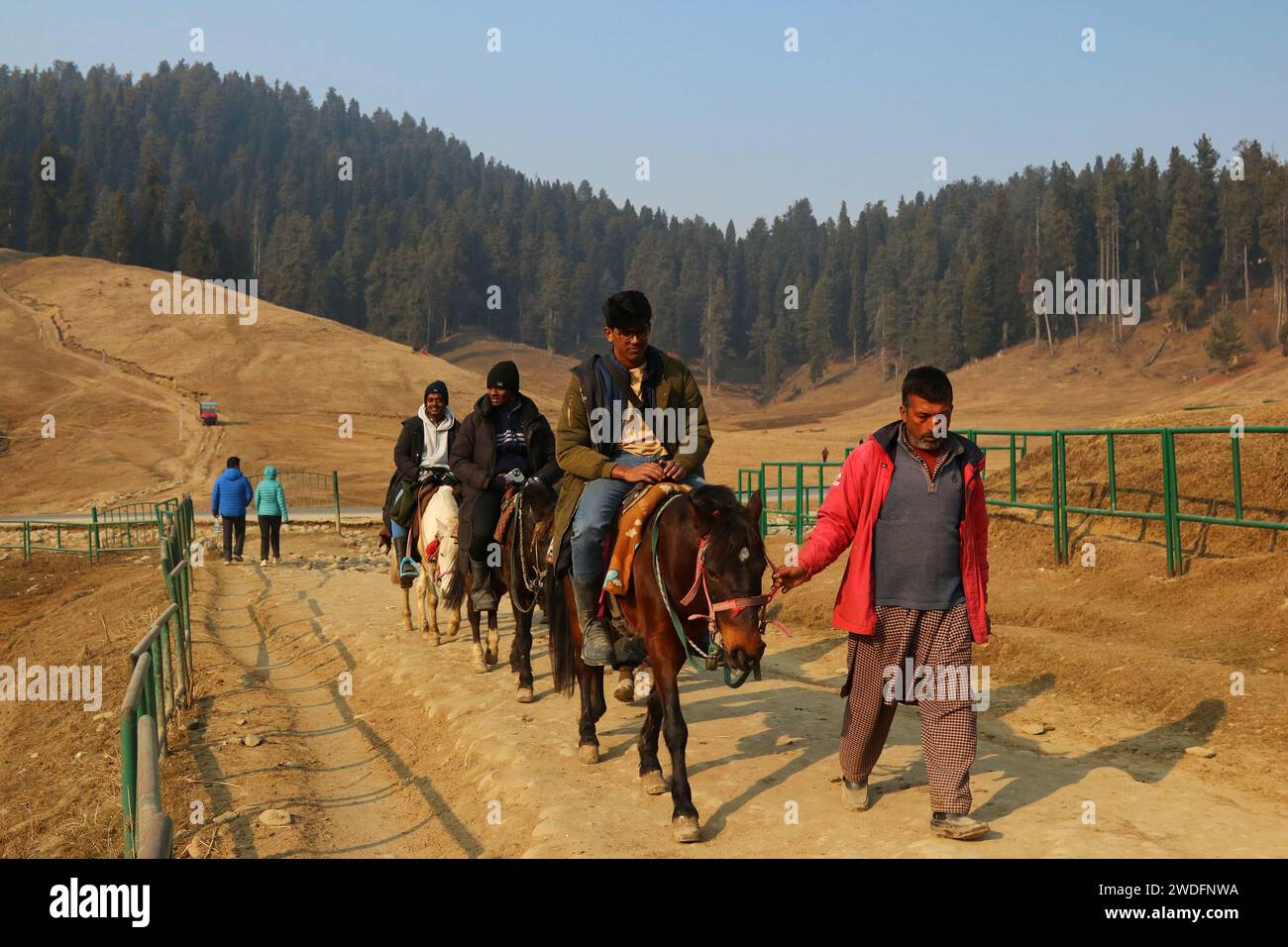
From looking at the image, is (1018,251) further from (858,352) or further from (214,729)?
(214,729)

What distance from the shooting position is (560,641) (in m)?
8.28

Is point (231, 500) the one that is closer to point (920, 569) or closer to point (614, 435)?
point (614, 435)

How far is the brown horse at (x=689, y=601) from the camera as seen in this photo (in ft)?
18.1

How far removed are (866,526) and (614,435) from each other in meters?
1.95

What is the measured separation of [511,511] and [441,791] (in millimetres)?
3291

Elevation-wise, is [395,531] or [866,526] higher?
[866,526]

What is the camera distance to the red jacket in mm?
5691

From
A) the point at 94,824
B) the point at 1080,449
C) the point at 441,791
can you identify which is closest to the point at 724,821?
the point at 441,791

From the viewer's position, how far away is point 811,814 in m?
6.07

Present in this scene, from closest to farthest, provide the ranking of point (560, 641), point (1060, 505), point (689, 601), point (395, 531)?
point (689, 601), point (560, 641), point (395, 531), point (1060, 505)

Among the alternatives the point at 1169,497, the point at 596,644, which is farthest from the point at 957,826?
the point at 1169,497

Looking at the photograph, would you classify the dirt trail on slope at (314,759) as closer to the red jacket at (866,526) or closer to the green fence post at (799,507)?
the red jacket at (866,526)

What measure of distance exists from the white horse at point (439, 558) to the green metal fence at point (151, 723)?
2.55 metres

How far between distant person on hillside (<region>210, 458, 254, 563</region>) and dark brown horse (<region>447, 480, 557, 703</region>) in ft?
44.0
